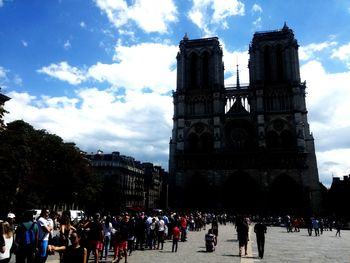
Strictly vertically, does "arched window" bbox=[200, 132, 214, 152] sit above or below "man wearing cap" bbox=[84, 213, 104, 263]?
above

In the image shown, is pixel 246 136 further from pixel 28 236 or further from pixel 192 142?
pixel 28 236

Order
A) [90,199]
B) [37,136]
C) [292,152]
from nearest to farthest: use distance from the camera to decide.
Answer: [37,136] < [90,199] < [292,152]

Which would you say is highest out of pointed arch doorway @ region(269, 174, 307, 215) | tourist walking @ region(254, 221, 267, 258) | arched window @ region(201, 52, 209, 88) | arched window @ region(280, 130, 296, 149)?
arched window @ region(201, 52, 209, 88)

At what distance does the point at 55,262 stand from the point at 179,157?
49.4 metres

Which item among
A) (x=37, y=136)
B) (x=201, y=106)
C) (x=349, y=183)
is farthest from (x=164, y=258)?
(x=349, y=183)

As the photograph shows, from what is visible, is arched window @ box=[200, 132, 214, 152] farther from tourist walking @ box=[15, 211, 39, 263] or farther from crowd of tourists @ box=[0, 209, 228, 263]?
tourist walking @ box=[15, 211, 39, 263]

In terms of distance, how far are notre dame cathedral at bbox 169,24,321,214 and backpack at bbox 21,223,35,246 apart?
50.8 metres

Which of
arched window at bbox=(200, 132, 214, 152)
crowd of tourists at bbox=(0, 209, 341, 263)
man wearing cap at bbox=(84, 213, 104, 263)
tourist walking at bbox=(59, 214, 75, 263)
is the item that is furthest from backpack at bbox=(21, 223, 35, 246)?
arched window at bbox=(200, 132, 214, 152)

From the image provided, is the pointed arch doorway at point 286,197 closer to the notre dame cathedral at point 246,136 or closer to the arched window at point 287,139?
the notre dame cathedral at point 246,136

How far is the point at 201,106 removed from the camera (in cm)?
6512

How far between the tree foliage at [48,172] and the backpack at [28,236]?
2520cm

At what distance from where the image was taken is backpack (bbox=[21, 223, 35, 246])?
8438 millimetres

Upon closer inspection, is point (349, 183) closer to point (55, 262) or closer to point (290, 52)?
point (290, 52)

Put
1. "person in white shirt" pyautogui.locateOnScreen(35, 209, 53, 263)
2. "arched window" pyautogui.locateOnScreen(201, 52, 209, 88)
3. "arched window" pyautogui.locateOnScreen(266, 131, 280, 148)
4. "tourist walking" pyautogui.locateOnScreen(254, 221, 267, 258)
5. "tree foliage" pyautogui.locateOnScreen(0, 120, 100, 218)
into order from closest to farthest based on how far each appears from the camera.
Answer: "person in white shirt" pyautogui.locateOnScreen(35, 209, 53, 263)
"tourist walking" pyautogui.locateOnScreen(254, 221, 267, 258)
"tree foliage" pyautogui.locateOnScreen(0, 120, 100, 218)
"arched window" pyautogui.locateOnScreen(266, 131, 280, 148)
"arched window" pyautogui.locateOnScreen(201, 52, 209, 88)
